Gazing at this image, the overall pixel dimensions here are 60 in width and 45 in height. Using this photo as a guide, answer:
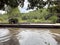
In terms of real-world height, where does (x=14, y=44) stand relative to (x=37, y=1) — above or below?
below

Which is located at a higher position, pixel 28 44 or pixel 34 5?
pixel 34 5

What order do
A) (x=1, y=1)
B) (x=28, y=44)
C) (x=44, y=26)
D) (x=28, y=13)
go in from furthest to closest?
(x=28, y=13), (x=44, y=26), (x=28, y=44), (x=1, y=1)

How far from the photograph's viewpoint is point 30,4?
5473 millimetres

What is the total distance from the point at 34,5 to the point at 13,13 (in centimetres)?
1333

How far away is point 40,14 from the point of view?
1858cm

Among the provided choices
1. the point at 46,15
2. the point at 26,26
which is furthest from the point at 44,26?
the point at 46,15

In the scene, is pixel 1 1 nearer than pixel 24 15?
Yes

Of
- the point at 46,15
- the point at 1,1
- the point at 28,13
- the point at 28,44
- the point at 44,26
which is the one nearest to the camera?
the point at 1,1

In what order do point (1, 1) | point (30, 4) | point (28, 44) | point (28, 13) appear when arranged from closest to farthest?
point (30, 4)
point (1, 1)
point (28, 44)
point (28, 13)

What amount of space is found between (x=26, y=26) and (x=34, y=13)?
18.1 ft

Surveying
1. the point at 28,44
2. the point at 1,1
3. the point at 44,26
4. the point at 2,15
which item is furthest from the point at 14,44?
the point at 2,15

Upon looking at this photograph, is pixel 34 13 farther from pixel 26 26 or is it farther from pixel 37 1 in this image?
pixel 37 1

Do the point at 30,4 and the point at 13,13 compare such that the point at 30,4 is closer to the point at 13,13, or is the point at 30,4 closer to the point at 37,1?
the point at 37,1

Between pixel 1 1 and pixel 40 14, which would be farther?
pixel 40 14
